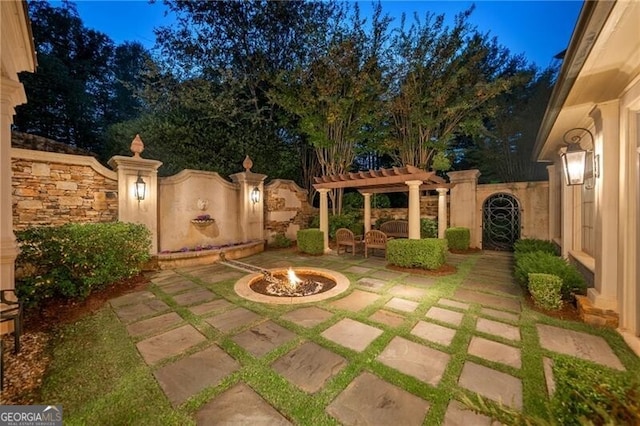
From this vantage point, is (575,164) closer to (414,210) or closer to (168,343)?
(414,210)

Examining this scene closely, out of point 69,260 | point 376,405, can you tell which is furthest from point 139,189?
point 376,405

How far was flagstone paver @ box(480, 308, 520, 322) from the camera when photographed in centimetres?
352

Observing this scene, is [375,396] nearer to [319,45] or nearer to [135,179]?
[135,179]

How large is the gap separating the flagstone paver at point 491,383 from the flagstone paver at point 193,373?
7.35ft

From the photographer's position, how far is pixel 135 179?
249 inches

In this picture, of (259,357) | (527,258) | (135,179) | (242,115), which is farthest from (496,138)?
(135,179)

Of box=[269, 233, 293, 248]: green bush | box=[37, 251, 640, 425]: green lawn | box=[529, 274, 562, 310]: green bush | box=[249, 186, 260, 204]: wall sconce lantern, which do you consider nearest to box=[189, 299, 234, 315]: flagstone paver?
box=[37, 251, 640, 425]: green lawn

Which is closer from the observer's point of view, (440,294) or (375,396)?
(375,396)

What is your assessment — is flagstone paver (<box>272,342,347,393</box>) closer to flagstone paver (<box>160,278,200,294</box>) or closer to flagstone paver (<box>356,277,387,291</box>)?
flagstone paver (<box>356,277,387,291</box>)

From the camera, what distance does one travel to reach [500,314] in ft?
12.0

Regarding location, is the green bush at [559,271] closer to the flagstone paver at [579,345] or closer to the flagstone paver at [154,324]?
the flagstone paver at [579,345]

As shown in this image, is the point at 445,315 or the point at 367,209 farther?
the point at 367,209

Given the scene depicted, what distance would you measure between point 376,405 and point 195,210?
736cm

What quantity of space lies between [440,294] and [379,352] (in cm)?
238
